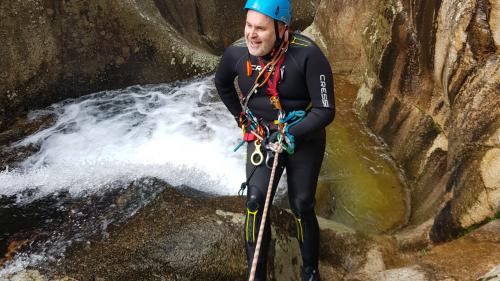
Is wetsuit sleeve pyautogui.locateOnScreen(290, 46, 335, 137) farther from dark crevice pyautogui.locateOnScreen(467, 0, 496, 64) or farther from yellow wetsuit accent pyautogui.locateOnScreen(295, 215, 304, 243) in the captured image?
dark crevice pyautogui.locateOnScreen(467, 0, 496, 64)

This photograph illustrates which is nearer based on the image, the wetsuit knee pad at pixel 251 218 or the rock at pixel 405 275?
the wetsuit knee pad at pixel 251 218

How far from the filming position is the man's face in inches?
124

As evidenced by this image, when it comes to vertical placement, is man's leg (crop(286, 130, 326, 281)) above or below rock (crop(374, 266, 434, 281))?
above

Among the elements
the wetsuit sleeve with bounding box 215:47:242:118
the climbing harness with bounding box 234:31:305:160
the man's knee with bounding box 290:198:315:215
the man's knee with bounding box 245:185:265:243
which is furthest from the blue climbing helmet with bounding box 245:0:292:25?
the man's knee with bounding box 290:198:315:215

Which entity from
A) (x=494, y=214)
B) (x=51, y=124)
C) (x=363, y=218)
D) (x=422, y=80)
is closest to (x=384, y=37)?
(x=422, y=80)

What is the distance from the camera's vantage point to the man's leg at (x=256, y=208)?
3445 millimetres

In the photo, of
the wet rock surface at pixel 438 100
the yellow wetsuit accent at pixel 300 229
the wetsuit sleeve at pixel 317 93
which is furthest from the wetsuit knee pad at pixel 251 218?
the wet rock surface at pixel 438 100

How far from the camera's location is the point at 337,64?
30.5 ft

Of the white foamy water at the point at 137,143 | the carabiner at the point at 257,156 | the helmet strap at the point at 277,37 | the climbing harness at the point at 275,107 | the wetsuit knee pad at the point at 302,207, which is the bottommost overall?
the white foamy water at the point at 137,143

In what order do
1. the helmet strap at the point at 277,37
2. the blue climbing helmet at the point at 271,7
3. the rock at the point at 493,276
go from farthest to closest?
1. the helmet strap at the point at 277,37
2. the blue climbing helmet at the point at 271,7
3. the rock at the point at 493,276

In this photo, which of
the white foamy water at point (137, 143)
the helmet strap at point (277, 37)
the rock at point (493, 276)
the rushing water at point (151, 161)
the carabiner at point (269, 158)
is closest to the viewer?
the rock at point (493, 276)

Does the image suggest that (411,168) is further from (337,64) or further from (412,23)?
(337,64)

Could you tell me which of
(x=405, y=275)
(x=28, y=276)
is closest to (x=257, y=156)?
(x=405, y=275)

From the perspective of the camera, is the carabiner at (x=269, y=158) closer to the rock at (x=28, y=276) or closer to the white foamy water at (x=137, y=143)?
the rock at (x=28, y=276)
